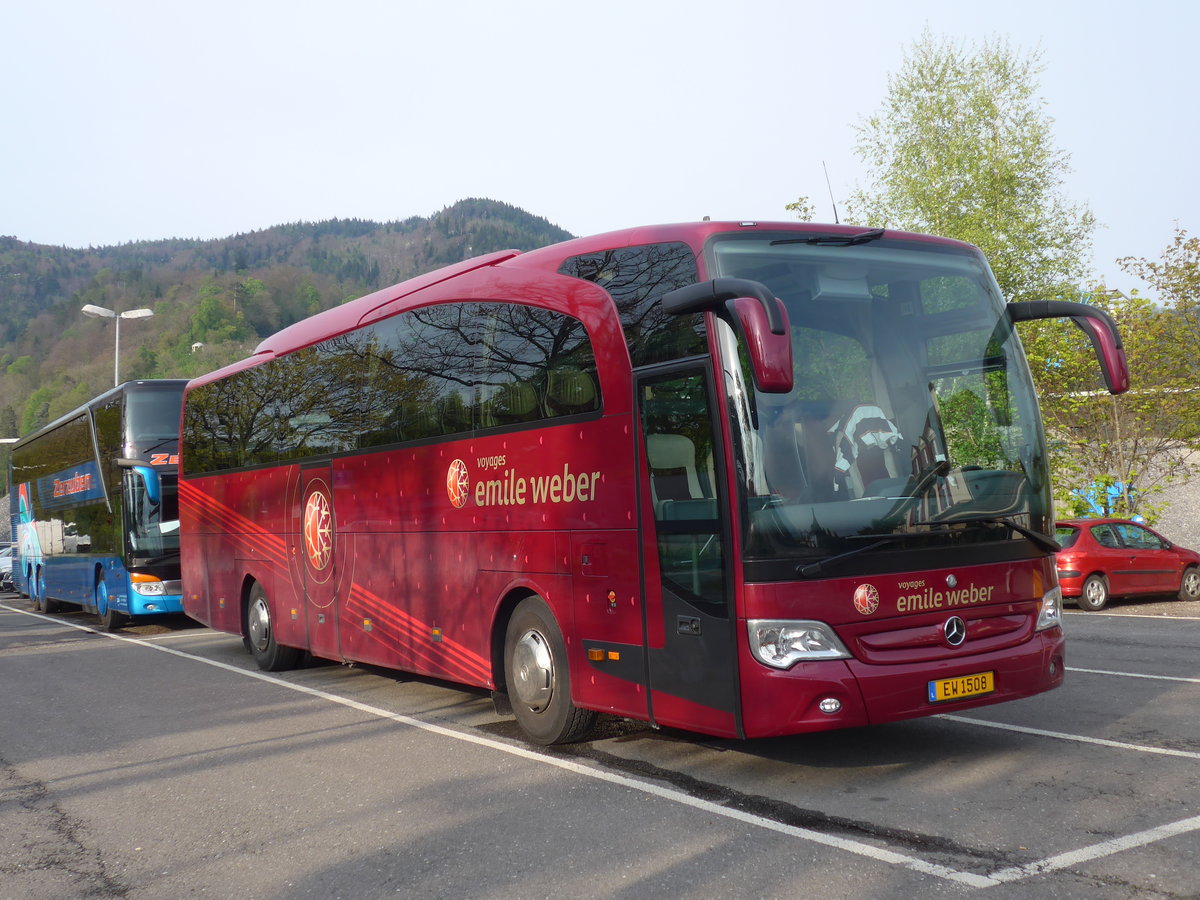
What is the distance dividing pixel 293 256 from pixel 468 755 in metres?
174

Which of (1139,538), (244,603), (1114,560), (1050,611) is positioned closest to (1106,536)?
(1114,560)

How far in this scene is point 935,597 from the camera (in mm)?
6805

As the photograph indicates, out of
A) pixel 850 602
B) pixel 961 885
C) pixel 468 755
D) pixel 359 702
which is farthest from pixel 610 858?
pixel 359 702

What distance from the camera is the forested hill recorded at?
105375 mm

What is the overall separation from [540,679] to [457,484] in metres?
1.83

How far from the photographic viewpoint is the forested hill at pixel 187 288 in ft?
346

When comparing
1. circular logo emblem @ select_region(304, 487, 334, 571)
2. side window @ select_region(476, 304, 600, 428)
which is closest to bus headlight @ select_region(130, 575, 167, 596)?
circular logo emblem @ select_region(304, 487, 334, 571)

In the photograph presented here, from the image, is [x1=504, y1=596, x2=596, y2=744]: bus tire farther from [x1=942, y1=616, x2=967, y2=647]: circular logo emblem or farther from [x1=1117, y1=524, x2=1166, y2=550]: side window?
[x1=1117, y1=524, x2=1166, y2=550]: side window

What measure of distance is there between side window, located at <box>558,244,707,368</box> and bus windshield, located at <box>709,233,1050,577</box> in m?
0.24

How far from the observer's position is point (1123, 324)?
24656mm

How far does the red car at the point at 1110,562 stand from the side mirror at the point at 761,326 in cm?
1437

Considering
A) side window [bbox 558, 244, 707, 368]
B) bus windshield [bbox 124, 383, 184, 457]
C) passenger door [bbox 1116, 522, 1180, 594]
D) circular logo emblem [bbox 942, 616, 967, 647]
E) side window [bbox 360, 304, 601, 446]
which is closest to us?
circular logo emblem [bbox 942, 616, 967, 647]

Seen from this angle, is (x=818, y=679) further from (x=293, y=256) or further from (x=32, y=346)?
(x=293, y=256)

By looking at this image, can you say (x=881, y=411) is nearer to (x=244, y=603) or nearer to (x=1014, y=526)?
(x=1014, y=526)
